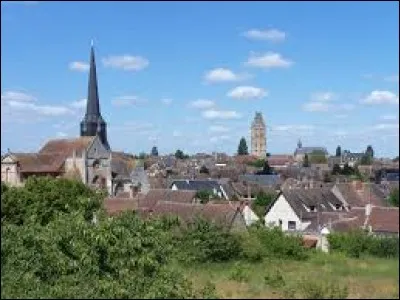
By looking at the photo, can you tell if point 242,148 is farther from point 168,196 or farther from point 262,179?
point 168,196

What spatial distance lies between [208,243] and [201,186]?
1224 inches

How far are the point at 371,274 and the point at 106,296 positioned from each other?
205 centimetres

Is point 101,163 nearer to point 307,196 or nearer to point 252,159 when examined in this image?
point 307,196

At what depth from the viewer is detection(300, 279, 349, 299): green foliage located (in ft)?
11.7

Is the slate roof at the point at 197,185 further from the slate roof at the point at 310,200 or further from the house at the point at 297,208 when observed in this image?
the house at the point at 297,208

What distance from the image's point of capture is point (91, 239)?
7.45 metres

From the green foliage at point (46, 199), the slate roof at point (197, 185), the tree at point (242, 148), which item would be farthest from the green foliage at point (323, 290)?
the tree at point (242, 148)

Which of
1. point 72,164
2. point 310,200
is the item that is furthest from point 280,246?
point 72,164

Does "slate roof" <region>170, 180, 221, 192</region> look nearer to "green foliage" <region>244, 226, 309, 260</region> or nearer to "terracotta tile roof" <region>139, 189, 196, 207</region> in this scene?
"terracotta tile roof" <region>139, 189, 196, 207</region>

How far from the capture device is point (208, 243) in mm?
15852

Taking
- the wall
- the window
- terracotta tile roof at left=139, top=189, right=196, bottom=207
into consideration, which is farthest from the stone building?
the window

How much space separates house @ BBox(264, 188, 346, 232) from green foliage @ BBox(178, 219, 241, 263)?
11160 mm

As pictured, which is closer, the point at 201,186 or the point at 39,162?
the point at 39,162

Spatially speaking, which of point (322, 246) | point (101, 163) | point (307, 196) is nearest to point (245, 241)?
point (322, 246)
